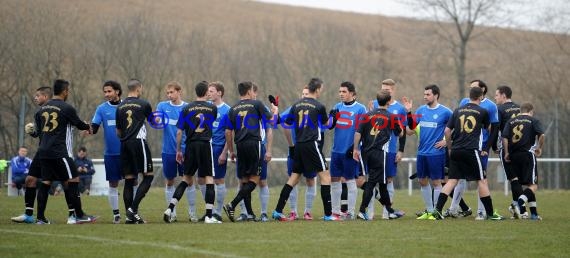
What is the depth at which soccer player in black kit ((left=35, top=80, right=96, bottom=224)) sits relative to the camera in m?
13.8

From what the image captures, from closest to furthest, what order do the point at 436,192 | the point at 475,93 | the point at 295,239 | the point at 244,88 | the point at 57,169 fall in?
the point at 295,239
the point at 57,169
the point at 244,88
the point at 475,93
the point at 436,192

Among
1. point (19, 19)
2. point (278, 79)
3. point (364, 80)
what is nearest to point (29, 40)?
point (19, 19)

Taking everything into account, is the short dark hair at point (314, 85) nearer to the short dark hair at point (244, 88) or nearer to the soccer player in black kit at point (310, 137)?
the soccer player in black kit at point (310, 137)

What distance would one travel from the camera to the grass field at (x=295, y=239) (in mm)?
10156

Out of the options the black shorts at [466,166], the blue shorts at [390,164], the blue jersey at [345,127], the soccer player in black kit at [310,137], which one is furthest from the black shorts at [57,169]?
the black shorts at [466,166]

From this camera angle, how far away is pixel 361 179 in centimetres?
1596

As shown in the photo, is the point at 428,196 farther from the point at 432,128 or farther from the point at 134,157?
the point at 134,157

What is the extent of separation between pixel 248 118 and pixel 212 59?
1196 inches

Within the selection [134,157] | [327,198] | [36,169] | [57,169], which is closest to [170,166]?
[134,157]

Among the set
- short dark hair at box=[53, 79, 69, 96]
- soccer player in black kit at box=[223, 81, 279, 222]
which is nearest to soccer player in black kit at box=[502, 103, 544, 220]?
soccer player in black kit at box=[223, 81, 279, 222]

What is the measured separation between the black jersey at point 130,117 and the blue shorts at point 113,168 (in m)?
0.59

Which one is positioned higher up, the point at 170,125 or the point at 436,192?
the point at 170,125

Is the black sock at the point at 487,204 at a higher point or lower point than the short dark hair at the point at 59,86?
lower

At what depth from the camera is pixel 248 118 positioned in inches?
573
